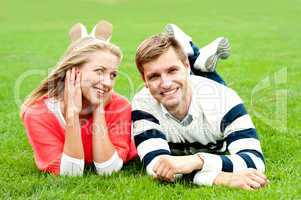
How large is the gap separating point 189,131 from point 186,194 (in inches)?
28.6

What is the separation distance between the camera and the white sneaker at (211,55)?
481 cm

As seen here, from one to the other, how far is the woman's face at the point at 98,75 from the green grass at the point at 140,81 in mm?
592

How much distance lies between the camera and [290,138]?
509 centimetres

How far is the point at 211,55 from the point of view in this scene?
15.9 feet

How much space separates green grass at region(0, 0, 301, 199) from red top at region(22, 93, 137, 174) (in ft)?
0.44

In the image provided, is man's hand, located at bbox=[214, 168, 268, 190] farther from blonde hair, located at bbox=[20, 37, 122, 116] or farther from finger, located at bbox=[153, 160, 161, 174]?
blonde hair, located at bbox=[20, 37, 122, 116]

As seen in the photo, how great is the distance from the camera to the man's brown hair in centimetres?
394

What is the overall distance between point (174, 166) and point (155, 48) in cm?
85

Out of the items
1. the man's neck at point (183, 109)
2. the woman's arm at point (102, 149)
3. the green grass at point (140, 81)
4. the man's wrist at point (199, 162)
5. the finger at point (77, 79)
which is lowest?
the green grass at point (140, 81)

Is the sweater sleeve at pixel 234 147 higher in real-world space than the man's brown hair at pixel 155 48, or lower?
lower

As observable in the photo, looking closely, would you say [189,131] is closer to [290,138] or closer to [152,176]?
[152,176]

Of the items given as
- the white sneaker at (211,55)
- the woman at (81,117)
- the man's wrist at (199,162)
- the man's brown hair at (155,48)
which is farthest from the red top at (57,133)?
the white sneaker at (211,55)

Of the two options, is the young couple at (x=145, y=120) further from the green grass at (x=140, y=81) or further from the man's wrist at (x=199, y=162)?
the green grass at (x=140, y=81)

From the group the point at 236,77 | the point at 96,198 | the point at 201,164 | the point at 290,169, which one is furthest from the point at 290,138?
the point at 236,77
